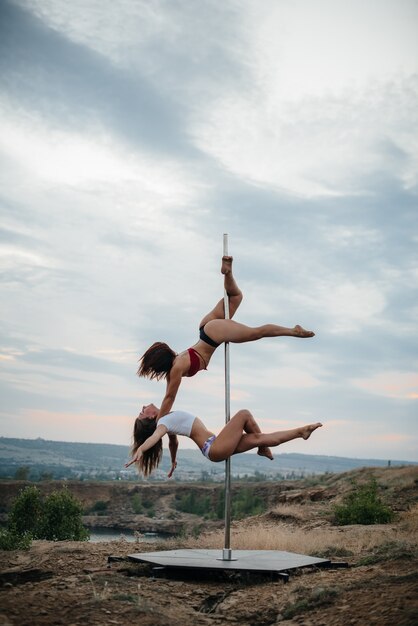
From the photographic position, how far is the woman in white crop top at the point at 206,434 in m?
8.05

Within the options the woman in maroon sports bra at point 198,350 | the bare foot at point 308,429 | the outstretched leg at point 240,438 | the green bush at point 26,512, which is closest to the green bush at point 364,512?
the outstretched leg at point 240,438

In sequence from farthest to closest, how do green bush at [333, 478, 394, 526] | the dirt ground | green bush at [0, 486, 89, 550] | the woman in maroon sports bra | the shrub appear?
1. green bush at [0, 486, 89, 550]
2. the shrub
3. green bush at [333, 478, 394, 526]
4. the woman in maroon sports bra
5. the dirt ground

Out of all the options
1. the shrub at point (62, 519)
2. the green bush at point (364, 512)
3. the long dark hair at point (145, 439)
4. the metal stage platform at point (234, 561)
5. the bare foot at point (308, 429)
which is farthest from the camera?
the shrub at point (62, 519)

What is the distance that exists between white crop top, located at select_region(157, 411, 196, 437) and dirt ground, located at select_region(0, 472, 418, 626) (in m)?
1.86

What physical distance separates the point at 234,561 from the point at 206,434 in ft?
5.60

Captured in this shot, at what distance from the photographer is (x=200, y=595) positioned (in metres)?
7.12

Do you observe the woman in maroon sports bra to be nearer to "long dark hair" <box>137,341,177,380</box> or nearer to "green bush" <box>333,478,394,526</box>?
"long dark hair" <box>137,341,177,380</box>

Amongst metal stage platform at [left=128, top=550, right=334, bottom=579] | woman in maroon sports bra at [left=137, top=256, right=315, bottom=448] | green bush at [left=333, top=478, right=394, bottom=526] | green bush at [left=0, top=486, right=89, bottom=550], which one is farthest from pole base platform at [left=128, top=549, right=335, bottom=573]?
green bush at [left=0, top=486, right=89, bottom=550]

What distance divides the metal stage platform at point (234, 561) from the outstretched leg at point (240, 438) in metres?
1.36

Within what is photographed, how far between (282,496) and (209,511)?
4550cm

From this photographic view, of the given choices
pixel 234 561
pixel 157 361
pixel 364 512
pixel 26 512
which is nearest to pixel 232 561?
pixel 234 561

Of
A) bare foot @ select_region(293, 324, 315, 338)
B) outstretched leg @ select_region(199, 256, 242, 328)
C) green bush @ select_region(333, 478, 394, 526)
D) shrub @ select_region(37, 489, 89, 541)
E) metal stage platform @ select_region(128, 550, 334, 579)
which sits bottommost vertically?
shrub @ select_region(37, 489, 89, 541)

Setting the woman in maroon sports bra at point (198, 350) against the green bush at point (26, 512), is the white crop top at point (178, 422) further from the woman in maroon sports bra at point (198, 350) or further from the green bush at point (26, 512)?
the green bush at point (26, 512)

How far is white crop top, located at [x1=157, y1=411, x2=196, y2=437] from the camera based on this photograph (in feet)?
27.3
